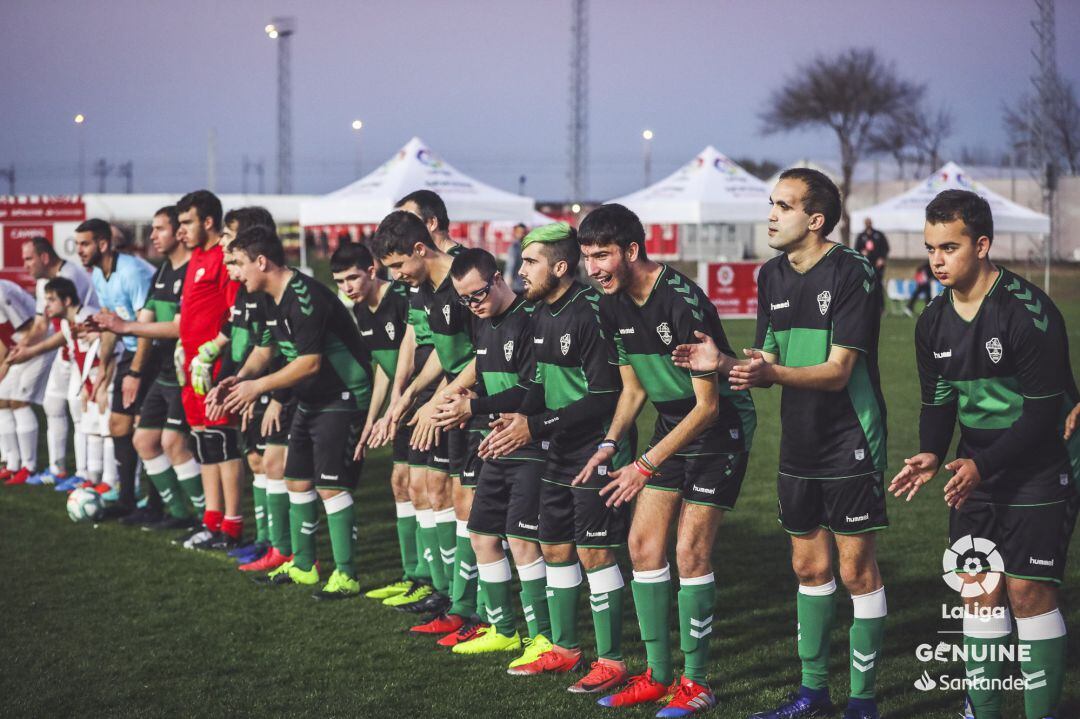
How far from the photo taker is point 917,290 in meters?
29.2

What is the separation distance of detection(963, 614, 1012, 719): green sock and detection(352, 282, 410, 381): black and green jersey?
423 cm

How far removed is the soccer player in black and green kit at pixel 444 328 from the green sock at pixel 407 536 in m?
0.78

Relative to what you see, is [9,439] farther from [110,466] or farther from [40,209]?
[40,209]

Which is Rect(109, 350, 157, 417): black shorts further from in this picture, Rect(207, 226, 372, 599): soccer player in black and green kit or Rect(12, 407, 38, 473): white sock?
Rect(207, 226, 372, 599): soccer player in black and green kit

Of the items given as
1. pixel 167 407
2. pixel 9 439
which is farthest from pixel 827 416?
pixel 9 439

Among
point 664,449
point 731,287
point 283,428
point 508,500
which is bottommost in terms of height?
point 508,500

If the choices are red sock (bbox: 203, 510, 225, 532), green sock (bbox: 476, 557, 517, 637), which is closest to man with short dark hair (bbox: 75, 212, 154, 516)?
red sock (bbox: 203, 510, 225, 532)

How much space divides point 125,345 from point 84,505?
152cm

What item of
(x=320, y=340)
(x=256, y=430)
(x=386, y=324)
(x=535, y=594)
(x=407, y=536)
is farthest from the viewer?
(x=256, y=430)

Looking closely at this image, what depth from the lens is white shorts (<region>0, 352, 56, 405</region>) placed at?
1144 centimetres

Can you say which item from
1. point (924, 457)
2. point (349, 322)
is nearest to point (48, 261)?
point (349, 322)

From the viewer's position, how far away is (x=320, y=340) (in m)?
7.38

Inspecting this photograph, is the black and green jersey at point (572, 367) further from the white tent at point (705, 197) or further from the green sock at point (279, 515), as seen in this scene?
the white tent at point (705, 197)

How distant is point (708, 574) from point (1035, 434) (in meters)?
1.58
